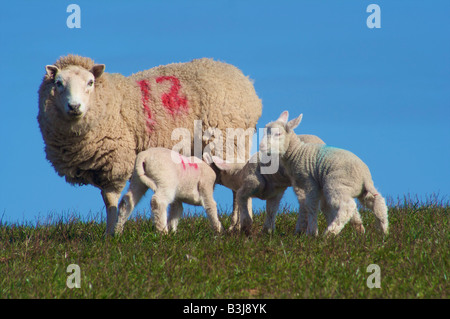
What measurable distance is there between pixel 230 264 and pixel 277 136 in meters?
1.79

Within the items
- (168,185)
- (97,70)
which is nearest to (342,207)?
(168,185)

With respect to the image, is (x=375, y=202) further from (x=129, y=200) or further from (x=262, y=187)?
(x=129, y=200)

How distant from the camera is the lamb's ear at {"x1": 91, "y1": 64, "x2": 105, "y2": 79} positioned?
809 centimetres

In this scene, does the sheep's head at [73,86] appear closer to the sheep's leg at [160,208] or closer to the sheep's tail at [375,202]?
the sheep's leg at [160,208]

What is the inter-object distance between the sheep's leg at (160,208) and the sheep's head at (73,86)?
1684mm

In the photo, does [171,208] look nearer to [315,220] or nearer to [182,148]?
[182,148]

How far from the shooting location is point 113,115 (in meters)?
8.24

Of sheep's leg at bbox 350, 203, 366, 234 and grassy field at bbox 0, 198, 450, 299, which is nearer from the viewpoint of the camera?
grassy field at bbox 0, 198, 450, 299

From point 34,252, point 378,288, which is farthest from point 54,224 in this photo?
point 378,288

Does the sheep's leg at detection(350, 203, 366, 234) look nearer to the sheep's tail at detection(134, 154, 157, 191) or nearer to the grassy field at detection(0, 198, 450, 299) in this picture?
the grassy field at detection(0, 198, 450, 299)

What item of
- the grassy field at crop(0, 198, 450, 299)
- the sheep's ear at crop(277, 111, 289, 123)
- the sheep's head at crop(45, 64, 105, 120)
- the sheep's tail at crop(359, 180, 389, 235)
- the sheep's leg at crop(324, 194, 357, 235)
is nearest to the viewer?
the grassy field at crop(0, 198, 450, 299)

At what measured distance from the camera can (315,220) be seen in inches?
268

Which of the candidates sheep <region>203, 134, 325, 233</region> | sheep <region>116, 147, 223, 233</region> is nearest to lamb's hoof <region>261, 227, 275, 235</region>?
sheep <region>203, 134, 325, 233</region>
